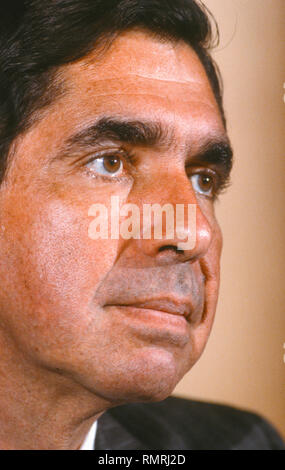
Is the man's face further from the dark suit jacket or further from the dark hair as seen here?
the dark suit jacket

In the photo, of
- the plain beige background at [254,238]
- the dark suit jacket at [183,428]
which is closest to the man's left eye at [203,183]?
the plain beige background at [254,238]

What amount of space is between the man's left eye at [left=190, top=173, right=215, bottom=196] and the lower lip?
0.71 feet

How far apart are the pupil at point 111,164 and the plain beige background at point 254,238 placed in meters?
0.30

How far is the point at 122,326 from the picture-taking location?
0.60m

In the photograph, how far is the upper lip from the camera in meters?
0.61

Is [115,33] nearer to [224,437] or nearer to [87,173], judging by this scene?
[87,173]

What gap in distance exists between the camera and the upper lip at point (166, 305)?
607 mm

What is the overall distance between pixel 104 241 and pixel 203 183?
224mm

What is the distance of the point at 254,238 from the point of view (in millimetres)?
894

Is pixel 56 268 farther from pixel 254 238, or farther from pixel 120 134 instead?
pixel 254 238
